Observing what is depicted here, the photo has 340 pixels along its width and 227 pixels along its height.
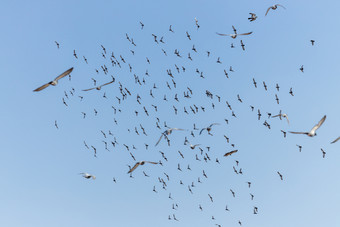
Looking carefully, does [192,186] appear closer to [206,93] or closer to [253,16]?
[206,93]

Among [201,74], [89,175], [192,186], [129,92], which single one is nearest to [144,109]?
[129,92]

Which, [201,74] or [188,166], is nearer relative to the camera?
[201,74]

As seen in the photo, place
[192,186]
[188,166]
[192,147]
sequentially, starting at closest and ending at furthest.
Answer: [192,147], [192,186], [188,166]

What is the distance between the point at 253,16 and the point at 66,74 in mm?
26020

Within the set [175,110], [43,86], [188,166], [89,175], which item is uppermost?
[175,110]

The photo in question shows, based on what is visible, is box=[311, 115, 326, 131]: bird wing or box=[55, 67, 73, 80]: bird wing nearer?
box=[55, 67, 73, 80]: bird wing

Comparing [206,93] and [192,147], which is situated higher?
[206,93]

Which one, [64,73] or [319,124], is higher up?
[64,73]

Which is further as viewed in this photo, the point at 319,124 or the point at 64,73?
the point at 319,124

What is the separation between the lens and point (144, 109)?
90.7 meters

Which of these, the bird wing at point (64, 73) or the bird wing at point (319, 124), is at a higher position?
the bird wing at point (64, 73)

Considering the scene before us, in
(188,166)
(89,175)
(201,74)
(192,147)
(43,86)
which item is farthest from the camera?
(188,166)

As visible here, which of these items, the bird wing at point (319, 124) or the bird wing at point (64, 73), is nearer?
the bird wing at point (64, 73)

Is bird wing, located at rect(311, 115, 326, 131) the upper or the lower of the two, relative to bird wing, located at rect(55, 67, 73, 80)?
lower
